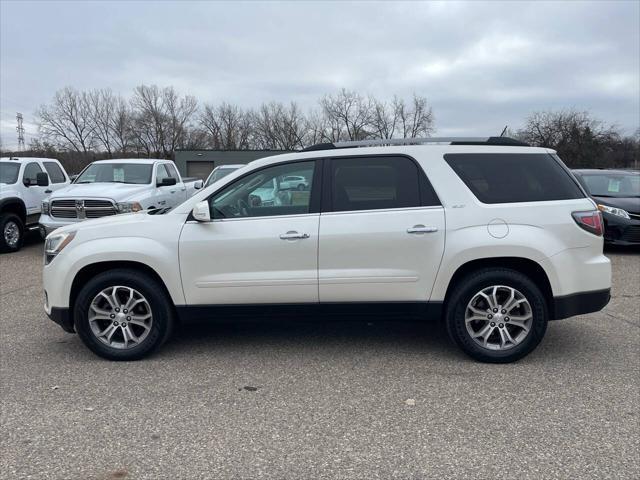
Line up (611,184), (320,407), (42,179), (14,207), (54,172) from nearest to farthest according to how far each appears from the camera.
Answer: (320,407)
(14,207)
(611,184)
(42,179)
(54,172)

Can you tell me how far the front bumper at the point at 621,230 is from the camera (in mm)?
9500

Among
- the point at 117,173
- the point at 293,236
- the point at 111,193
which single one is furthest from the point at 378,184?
the point at 117,173

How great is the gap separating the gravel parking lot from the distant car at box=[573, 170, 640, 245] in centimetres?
519

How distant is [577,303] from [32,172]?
36.6 feet

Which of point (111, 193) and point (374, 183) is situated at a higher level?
point (374, 183)

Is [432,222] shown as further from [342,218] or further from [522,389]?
[522,389]

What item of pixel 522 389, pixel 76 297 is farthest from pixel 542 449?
pixel 76 297

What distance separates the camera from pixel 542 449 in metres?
2.96

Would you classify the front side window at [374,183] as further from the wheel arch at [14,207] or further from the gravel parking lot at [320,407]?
the wheel arch at [14,207]

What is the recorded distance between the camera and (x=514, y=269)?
13.9 feet

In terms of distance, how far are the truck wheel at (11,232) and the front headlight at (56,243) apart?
6882 millimetres

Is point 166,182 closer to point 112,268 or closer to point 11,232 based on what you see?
point 11,232

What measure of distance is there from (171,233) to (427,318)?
226 centimetres

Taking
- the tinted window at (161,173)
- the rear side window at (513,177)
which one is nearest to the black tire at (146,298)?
the rear side window at (513,177)
